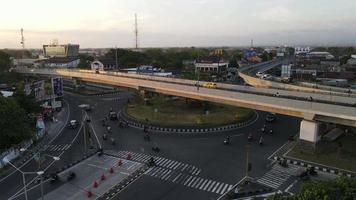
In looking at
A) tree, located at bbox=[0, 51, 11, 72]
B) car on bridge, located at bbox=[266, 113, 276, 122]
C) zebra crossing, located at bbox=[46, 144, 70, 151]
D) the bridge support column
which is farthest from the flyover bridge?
tree, located at bbox=[0, 51, 11, 72]

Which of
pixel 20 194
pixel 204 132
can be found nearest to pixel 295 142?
pixel 204 132

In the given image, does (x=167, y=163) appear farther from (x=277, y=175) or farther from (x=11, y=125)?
(x=11, y=125)

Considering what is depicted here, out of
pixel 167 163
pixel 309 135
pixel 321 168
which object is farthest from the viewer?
pixel 309 135

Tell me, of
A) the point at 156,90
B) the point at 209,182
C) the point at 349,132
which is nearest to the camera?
the point at 209,182

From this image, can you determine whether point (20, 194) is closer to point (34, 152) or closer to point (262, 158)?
point (34, 152)

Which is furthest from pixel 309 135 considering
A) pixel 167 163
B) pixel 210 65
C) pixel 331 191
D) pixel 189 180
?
pixel 210 65

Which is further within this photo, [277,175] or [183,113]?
[183,113]

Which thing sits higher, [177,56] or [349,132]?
[177,56]
